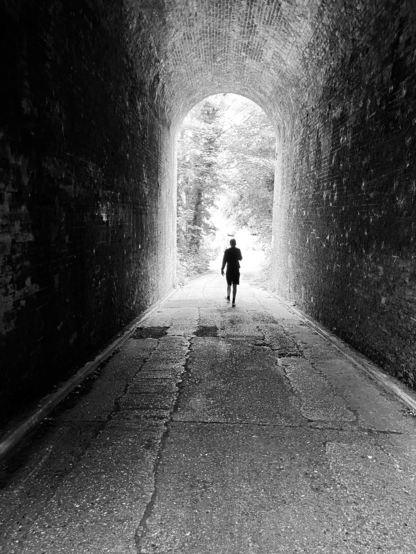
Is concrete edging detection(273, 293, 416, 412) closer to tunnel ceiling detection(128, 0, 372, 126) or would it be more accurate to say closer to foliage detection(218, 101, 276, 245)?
tunnel ceiling detection(128, 0, 372, 126)

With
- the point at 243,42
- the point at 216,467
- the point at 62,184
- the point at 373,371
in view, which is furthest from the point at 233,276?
the point at 216,467

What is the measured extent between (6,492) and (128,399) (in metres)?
1.53

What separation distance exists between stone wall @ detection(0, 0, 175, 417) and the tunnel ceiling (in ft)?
4.00

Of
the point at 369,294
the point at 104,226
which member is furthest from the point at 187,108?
the point at 369,294

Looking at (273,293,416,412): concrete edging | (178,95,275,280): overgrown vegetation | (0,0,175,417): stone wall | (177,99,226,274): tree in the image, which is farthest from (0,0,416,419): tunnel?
(177,99,226,274): tree

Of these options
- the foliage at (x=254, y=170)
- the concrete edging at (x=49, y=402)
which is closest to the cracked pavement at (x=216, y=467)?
the concrete edging at (x=49, y=402)

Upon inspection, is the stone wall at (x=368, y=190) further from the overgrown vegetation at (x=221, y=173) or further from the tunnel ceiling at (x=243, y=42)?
the overgrown vegetation at (x=221, y=173)

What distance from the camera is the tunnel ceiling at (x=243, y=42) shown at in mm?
6496

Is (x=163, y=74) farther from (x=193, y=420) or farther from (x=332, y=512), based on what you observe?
(x=332, y=512)

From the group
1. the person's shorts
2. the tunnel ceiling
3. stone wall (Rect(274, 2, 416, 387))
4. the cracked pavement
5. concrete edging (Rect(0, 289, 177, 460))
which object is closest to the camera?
the cracked pavement

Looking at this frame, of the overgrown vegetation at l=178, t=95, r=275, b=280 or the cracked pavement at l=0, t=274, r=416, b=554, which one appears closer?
the cracked pavement at l=0, t=274, r=416, b=554

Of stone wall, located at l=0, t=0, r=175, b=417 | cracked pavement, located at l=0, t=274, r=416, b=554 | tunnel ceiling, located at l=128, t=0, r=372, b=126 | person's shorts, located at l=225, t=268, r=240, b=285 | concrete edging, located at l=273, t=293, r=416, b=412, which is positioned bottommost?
cracked pavement, located at l=0, t=274, r=416, b=554

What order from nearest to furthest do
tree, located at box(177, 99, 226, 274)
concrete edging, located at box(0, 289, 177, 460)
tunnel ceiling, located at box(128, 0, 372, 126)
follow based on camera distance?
concrete edging, located at box(0, 289, 177, 460)
tunnel ceiling, located at box(128, 0, 372, 126)
tree, located at box(177, 99, 226, 274)

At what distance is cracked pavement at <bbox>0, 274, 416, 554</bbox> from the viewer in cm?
226
